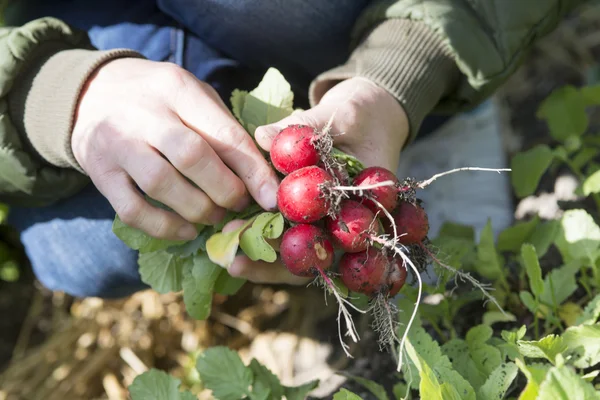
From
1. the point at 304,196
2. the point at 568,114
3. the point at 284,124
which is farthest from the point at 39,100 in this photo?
the point at 568,114

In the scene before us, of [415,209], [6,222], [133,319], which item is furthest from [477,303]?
[6,222]

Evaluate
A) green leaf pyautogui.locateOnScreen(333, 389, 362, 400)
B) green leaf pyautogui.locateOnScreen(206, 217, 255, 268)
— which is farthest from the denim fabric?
green leaf pyautogui.locateOnScreen(333, 389, 362, 400)

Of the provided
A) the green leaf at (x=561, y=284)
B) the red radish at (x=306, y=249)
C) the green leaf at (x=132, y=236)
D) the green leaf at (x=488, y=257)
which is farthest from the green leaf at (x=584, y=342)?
the green leaf at (x=132, y=236)

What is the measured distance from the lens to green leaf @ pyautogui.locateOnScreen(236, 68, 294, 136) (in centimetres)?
120

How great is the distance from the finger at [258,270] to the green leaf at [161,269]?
0.13 m

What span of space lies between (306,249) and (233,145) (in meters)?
0.24

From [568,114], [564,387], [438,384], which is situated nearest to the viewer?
[564,387]

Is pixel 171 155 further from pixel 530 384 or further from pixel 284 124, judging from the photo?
pixel 530 384

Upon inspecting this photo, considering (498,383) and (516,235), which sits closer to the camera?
(498,383)

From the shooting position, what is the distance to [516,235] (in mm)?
1430

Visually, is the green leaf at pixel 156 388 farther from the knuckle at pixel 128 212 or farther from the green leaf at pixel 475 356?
the green leaf at pixel 475 356

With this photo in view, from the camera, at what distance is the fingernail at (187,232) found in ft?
3.74

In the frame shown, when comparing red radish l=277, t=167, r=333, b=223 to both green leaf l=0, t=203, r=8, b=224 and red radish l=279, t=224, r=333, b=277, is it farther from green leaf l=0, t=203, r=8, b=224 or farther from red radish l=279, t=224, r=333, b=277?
green leaf l=0, t=203, r=8, b=224

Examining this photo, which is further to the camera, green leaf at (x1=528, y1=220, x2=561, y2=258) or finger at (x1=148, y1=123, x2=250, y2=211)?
green leaf at (x1=528, y1=220, x2=561, y2=258)
